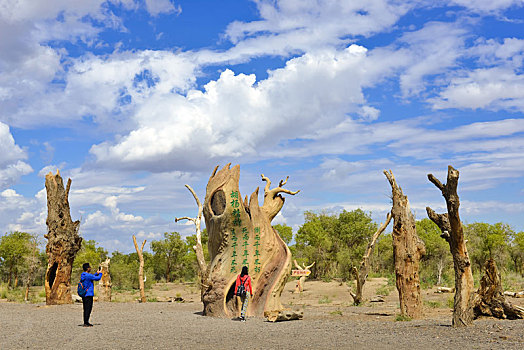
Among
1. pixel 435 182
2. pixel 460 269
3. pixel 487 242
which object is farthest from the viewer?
pixel 487 242

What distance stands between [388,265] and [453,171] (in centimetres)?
4161

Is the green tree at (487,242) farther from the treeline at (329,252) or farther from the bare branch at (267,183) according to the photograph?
the bare branch at (267,183)

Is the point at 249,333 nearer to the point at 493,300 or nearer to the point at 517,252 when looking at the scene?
the point at 493,300

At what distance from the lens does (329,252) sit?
144 feet

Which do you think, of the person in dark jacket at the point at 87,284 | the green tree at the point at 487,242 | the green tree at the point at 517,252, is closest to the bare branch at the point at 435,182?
the person in dark jacket at the point at 87,284

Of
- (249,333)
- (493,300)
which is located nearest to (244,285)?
(249,333)

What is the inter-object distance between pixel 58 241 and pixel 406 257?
14.5 metres

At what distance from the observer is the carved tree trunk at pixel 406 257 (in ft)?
47.1

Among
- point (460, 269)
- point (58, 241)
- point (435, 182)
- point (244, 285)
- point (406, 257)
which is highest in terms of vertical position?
point (435, 182)

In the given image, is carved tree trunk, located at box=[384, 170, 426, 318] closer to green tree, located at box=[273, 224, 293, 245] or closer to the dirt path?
the dirt path

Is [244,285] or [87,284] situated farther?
[244,285]

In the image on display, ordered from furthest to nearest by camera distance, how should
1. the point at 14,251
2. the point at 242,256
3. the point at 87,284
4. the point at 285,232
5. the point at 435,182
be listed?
the point at 285,232 < the point at 14,251 < the point at 242,256 < the point at 87,284 < the point at 435,182

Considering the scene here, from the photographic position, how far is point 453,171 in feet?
37.0

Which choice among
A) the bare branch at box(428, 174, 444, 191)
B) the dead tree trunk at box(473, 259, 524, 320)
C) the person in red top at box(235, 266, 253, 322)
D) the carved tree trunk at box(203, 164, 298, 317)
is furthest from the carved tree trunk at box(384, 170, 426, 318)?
Result: the person in red top at box(235, 266, 253, 322)
